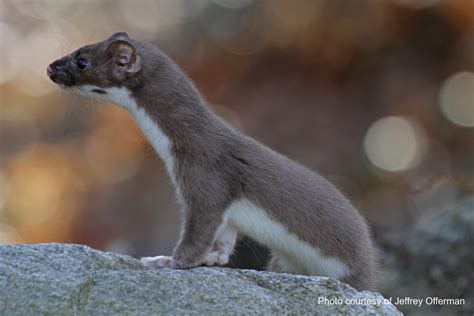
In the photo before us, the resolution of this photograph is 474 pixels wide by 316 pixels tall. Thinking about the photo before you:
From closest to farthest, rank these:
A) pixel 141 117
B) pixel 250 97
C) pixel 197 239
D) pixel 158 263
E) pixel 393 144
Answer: pixel 158 263, pixel 197 239, pixel 141 117, pixel 393 144, pixel 250 97

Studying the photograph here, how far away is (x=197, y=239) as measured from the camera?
602 cm

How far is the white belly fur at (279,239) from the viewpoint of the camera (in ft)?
20.2

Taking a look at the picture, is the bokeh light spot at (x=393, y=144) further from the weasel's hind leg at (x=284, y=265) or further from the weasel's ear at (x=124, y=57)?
the weasel's ear at (x=124, y=57)

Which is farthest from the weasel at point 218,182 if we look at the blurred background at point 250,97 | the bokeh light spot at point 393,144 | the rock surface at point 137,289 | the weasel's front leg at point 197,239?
the bokeh light spot at point 393,144

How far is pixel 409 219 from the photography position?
11.4 metres

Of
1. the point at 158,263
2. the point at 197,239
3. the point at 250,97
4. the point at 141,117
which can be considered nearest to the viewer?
the point at 158,263

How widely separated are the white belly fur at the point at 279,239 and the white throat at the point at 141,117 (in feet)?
1.86

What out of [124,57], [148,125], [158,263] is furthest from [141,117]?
[158,263]

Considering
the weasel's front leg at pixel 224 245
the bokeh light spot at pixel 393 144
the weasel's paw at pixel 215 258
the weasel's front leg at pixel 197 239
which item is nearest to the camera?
the weasel's front leg at pixel 197 239

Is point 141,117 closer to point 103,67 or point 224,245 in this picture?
point 103,67

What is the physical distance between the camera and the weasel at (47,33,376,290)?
6156mm

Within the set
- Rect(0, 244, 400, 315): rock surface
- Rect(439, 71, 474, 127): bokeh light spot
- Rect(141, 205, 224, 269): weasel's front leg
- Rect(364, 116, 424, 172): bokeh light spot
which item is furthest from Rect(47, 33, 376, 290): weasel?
Rect(439, 71, 474, 127): bokeh light spot

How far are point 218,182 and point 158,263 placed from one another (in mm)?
712

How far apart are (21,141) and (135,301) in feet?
37.5
